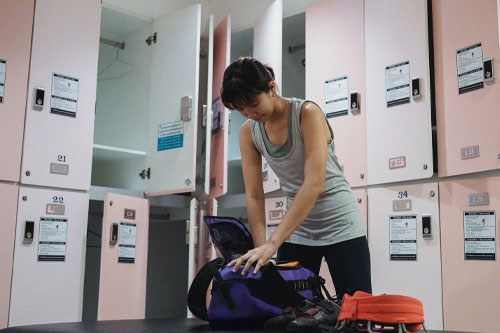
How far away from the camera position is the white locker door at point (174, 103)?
11.6 ft

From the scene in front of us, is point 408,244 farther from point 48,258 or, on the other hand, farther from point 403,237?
point 48,258

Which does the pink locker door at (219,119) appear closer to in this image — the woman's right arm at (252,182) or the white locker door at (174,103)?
the white locker door at (174,103)

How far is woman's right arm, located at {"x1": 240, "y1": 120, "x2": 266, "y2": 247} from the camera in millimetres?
1854

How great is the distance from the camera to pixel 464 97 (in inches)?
108

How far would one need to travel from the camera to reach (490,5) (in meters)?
2.68

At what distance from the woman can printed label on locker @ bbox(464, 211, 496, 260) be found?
1039mm

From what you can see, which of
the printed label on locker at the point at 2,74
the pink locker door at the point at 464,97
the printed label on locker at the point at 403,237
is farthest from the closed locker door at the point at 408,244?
the printed label on locker at the point at 2,74

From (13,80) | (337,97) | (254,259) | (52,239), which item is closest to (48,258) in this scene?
(52,239)

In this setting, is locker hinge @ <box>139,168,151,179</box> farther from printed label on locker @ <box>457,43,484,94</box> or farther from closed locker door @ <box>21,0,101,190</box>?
printed label on locker @ <box>457,43,484,94</box>

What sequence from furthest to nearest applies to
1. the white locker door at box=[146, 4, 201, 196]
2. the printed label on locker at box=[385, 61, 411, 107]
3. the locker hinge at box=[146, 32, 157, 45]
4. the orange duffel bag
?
the locker hinge at box=[146, 32, 157, 45]
the white locker door at box=[146, 4, 201, 196]
the printed label on locker at box=[385, 61, 411, 107]
the orange duffel bag

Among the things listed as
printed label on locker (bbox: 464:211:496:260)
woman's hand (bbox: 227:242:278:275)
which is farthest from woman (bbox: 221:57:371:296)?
printed label on locker (bbox: 464:211:496:260)

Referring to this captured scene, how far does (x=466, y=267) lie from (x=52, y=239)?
86.1 inches

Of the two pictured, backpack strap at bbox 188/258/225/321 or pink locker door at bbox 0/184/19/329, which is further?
pink locker door at bbox 0/184/19/329

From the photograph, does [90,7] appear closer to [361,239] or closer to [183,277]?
[183,277]
